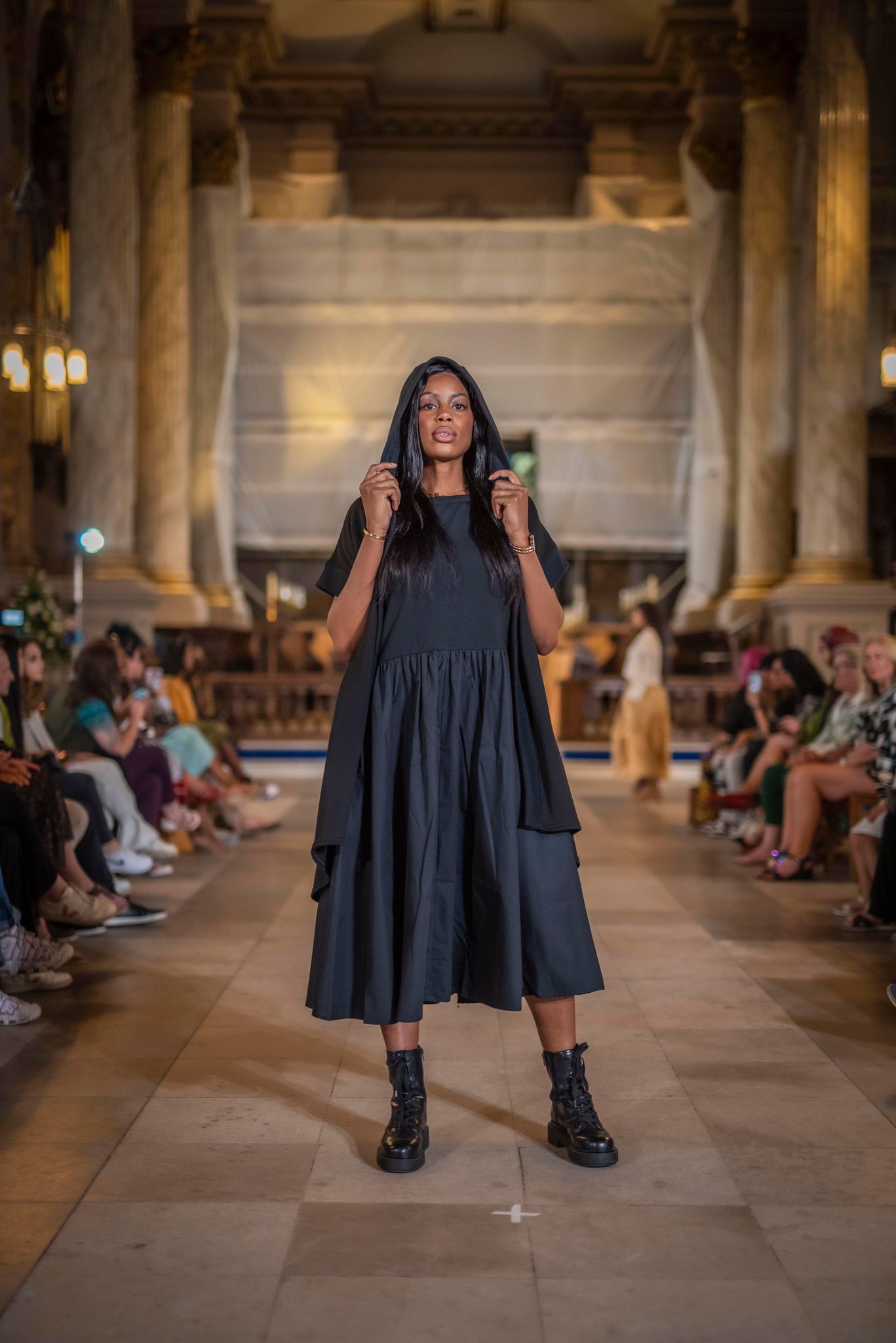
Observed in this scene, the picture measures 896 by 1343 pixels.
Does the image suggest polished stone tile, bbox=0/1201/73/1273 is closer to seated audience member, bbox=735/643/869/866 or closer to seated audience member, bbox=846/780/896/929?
seated audience member, bbox=846/780/896/929

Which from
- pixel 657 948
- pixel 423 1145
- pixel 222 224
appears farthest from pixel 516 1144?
pixel 222 224

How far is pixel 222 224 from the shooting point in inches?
794

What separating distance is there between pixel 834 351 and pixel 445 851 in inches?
508

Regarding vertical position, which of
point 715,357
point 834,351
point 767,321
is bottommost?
point 834,351

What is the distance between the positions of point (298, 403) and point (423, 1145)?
742 inches

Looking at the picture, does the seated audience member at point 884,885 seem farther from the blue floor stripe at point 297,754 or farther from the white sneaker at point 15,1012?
the blue floor stripe at point 297,754

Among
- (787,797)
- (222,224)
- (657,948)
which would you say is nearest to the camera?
(657,948)

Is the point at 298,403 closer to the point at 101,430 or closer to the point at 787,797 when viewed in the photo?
the point at 101,430

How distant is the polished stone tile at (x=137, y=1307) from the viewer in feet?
8.93

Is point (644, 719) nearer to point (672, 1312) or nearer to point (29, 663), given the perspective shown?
point (29, 663)

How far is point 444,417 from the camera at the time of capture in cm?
376

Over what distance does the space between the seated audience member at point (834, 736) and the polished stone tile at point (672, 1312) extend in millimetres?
5391

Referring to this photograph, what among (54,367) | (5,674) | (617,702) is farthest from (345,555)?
(617,702)

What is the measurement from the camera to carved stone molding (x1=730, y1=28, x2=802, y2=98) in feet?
59.8
